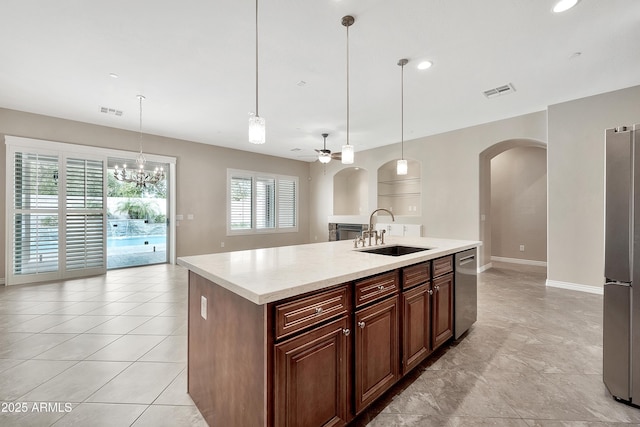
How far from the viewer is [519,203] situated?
6.41 m

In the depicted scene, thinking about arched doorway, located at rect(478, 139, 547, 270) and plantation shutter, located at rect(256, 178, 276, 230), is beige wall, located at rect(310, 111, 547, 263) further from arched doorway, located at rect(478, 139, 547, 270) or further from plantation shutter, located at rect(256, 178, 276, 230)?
plantation shutter, located at rect(256, 178, 276, 230)

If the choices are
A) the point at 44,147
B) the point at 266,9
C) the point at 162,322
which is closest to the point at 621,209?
the point at 266,9

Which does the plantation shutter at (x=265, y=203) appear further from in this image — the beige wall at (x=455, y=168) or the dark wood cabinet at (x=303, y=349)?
the dark wood cabinet at (x=303, y=349)

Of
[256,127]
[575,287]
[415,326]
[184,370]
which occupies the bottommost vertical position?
[184,370]

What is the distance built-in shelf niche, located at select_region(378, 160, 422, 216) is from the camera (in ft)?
23.3

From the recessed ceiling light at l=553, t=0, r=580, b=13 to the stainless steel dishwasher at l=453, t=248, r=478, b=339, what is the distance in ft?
7.07

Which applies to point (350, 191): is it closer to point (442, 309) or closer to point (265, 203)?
point (265, 203)

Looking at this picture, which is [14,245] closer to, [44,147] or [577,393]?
[44,147]

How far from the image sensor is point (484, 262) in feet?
18.3

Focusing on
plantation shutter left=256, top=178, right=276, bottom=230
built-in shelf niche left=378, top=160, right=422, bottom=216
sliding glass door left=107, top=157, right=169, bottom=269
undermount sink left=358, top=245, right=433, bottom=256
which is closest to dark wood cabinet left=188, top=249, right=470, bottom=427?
undermount sink left=358, top=245, right=433, bottom=256

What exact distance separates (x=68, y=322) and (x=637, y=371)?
4887 millimetres

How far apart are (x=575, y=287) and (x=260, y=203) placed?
22.3ft

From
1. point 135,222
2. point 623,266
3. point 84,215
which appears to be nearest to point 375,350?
point 623,266

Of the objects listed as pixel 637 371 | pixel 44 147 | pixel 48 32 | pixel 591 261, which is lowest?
pixel 637 371
